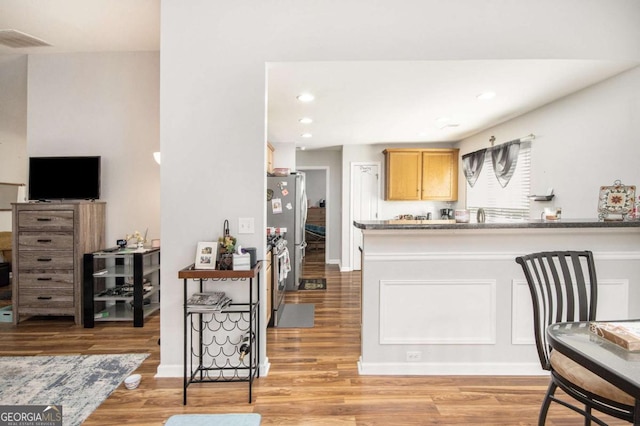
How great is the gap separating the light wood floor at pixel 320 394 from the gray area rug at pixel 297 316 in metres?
0.38

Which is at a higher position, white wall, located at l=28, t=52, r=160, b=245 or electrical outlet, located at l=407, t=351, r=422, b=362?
white wall, located at l=28, t=52, r=160, b=245

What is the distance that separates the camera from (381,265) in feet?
8.02

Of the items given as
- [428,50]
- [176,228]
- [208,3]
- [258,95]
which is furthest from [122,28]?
A: [428,50]

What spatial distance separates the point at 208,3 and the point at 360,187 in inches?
167

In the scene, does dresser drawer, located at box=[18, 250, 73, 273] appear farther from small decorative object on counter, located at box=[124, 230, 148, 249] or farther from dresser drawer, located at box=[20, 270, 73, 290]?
small decorative object on counter, located at box=[124, 230, 148, 249]

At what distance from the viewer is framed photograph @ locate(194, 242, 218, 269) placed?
7.36 feet

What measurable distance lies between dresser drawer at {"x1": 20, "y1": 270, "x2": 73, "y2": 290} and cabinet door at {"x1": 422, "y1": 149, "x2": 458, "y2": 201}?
515 cm

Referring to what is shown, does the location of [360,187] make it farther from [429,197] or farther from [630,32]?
[630,32]

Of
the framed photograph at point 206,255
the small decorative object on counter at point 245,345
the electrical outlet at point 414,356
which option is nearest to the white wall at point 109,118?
the framed photograph at point 206,255

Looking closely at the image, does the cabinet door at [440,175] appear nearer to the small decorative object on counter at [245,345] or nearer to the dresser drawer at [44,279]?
the small decorative object on counter at [245,345]

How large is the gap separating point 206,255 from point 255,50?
1514 mm

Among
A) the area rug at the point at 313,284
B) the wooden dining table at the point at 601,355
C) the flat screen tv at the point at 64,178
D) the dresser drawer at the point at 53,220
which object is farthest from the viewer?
the area rug at the point at 313,284

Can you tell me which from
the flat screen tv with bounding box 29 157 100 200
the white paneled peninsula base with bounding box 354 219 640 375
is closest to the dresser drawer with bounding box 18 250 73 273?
the flat screen tv with bounding box 29 157 100 200

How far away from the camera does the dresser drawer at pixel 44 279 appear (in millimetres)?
3379
